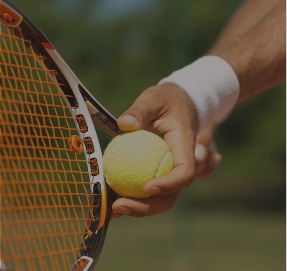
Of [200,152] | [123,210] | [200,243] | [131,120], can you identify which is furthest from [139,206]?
[200,243]

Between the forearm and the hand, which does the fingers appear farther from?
the forearm

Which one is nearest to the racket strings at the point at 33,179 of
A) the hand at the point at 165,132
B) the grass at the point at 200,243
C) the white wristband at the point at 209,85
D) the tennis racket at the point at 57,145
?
the tennis racket at the point at 57,145

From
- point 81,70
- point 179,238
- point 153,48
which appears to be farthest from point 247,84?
point 153,48

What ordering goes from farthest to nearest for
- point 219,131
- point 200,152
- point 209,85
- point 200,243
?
point 219,131
point 200,243
point 200,152
point 209,85

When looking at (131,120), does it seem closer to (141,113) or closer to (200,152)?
(141,113)

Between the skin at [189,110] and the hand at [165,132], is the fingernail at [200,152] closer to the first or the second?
the skin at [189,110]

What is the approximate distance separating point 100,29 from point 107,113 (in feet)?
27.8

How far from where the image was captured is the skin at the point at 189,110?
1522 mm

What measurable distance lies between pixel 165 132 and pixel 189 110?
93 mm

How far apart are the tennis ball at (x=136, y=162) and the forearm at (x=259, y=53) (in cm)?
39

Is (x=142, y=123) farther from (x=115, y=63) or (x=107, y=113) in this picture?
(x=115, y=63)

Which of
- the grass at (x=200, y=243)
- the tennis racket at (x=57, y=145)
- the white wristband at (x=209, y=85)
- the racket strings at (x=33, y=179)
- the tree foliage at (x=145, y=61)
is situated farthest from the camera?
the tree foliage at (x=145, y=61)

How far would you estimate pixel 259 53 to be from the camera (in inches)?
72.9

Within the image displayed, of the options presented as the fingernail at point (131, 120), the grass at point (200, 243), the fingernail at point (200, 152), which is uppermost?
the fingernail at point (131, 120)
